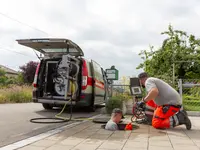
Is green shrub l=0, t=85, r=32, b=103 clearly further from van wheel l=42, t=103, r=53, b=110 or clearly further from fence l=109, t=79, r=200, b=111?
fence l=109, t=79, r=200, b=111

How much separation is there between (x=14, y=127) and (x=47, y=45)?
11.5 feet

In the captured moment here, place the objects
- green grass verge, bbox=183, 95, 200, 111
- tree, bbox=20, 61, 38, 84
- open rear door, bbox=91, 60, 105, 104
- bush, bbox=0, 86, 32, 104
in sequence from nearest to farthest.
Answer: open rear door, bbox=91, 60, 105, 104, green grass verge, bbox=183, 95, 200, 111, bush, bbox=0, 86, 32, 104, tree, bbox=20, 61, 38, 84

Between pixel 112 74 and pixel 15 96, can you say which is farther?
pixel 15 96

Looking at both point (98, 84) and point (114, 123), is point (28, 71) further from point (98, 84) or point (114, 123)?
point (114, 123)

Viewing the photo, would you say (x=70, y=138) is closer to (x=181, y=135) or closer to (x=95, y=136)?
(x=95, y=136)

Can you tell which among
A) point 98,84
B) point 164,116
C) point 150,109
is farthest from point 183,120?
point 98,84

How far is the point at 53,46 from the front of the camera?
881 centimetres

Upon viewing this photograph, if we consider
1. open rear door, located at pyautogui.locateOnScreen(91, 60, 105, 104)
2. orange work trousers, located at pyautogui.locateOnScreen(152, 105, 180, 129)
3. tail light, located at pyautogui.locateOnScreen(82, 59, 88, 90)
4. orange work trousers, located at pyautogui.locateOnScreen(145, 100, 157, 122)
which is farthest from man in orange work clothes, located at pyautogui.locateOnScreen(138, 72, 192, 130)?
open rear door, located at pyautogui.locateOnScreen(91, 60, 105, 104)

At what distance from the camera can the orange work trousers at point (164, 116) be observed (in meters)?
5.88

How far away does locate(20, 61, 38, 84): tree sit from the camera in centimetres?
3228

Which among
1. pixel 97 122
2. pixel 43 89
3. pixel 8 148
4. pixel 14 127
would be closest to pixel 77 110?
pixel 43 89

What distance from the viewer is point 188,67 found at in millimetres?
20781

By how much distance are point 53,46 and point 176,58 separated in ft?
45.9

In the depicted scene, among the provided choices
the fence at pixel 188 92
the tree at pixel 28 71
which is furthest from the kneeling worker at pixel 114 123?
the tree at pixel 28 71
